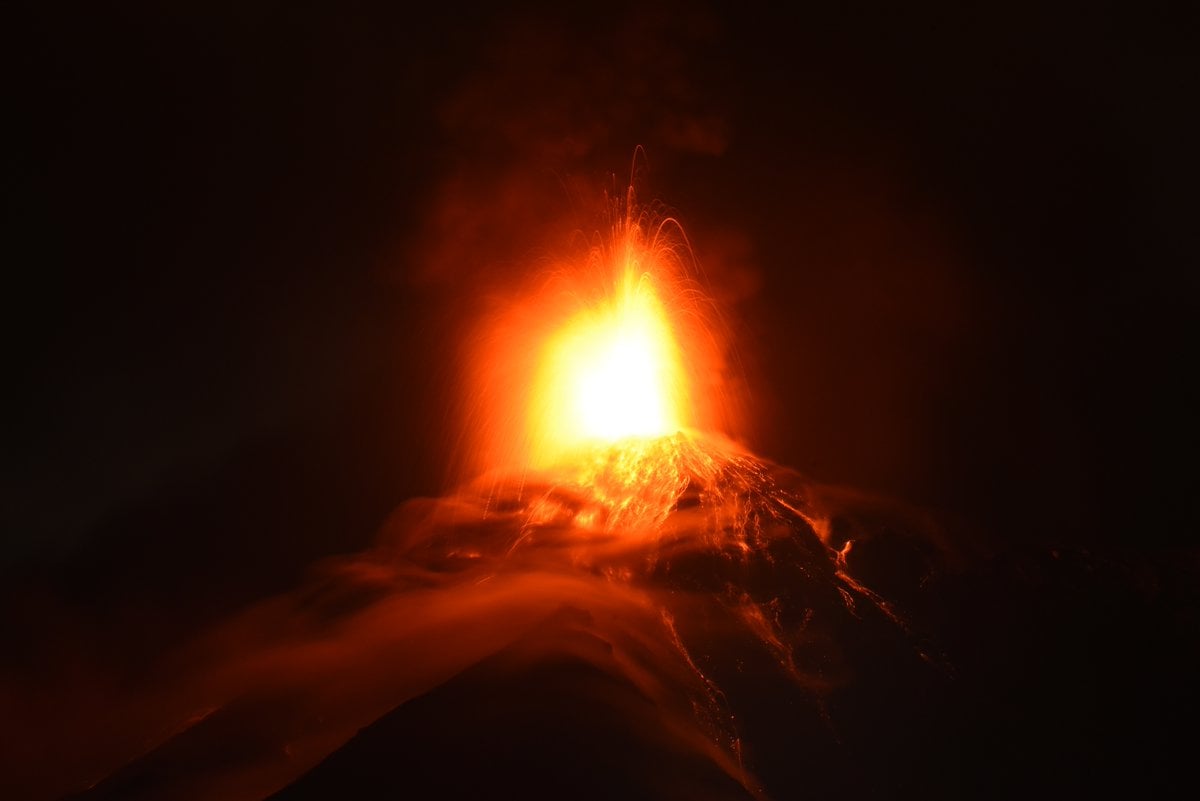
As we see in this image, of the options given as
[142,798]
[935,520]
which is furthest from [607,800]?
[935,520]

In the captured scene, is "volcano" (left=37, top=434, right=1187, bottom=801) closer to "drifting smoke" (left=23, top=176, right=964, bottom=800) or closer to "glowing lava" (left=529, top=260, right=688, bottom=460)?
"drifting smoke" (left=23, top=176, right=964, bottom=800)

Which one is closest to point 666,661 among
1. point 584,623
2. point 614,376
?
point 584,623

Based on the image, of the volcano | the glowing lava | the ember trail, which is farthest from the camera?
the glowing lava

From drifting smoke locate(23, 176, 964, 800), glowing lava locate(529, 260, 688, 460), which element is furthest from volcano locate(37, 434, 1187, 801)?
glowing lava locate(529, 260, 688, 460)

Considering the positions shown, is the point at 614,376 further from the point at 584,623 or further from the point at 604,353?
the point at 584,623

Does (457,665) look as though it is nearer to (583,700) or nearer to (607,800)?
(583,700)

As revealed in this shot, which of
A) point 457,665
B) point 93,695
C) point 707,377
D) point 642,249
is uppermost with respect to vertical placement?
point 642,249

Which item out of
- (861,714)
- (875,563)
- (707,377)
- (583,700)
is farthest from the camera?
(707,377)

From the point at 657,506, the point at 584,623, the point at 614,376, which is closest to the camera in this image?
the point at 584,623

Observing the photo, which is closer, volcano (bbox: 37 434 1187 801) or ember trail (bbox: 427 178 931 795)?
volcano (bbox: 37 434 1187 801)

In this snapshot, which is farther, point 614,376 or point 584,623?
point 614,376

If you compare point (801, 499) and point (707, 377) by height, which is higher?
point (707, 377)
